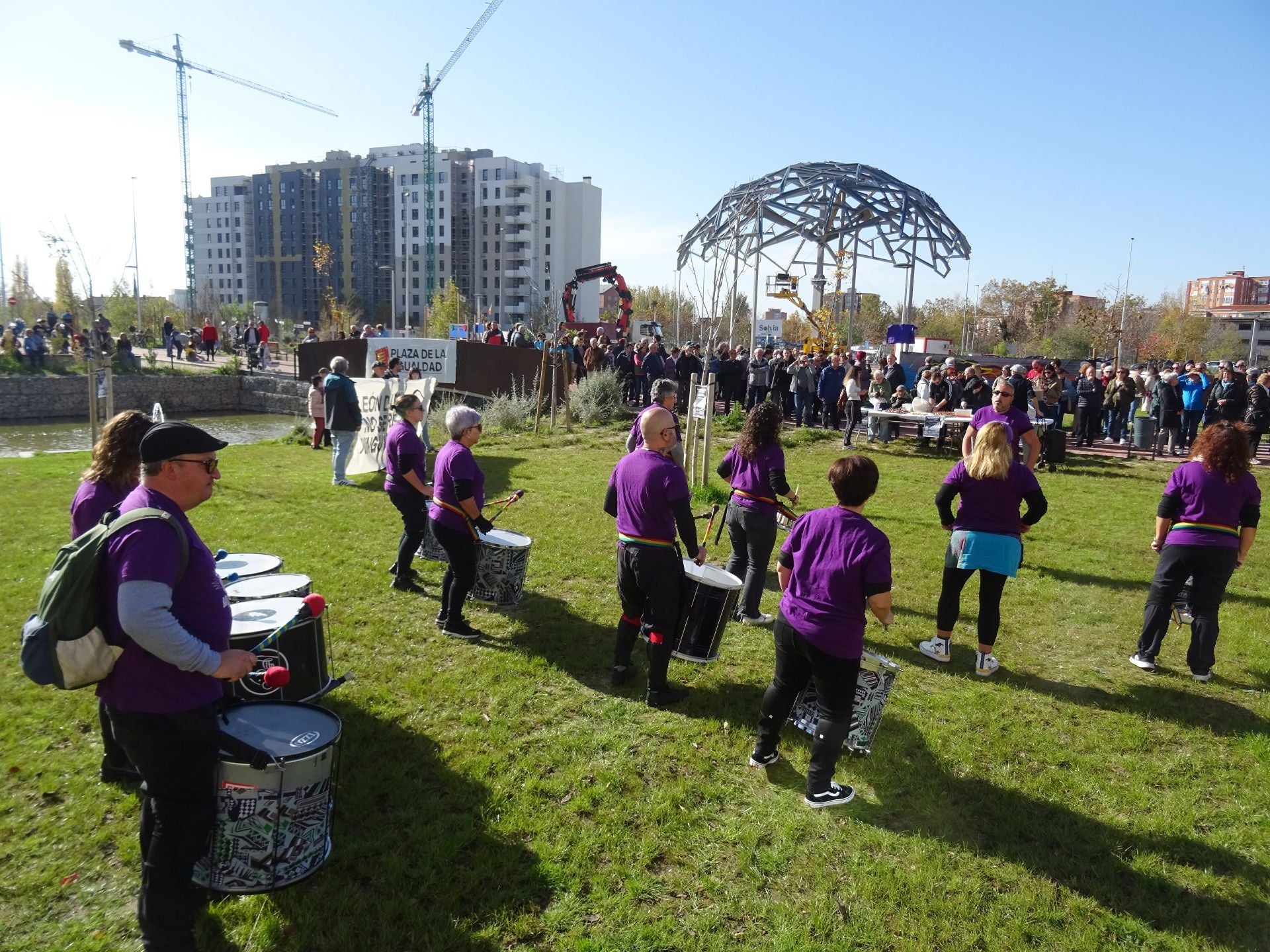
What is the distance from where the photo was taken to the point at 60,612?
271cm

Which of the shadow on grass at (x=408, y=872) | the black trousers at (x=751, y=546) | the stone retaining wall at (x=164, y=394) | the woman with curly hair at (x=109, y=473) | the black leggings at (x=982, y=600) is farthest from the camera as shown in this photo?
the stone retaining wall at (x=164, y=394)

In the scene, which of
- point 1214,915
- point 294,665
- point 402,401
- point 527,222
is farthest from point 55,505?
point 527,222

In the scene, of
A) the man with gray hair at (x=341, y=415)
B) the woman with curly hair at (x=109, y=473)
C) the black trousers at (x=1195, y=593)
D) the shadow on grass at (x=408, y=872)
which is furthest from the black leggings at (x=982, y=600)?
the man with gray hair at (x=341, y=415)

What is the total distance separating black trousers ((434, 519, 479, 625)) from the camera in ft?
20.2

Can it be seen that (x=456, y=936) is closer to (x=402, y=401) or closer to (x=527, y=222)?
(x=402, y=401)

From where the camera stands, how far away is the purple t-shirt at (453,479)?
5996mm

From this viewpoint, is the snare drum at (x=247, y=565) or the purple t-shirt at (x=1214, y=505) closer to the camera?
the snare drum at (x=247, y=565)

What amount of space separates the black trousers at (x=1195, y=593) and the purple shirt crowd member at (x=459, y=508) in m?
5.02

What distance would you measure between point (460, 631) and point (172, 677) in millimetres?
3458

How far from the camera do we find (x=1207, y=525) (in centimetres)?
563

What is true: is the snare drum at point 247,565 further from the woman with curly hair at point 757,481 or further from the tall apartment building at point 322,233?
the tall apartment building at point 322,233

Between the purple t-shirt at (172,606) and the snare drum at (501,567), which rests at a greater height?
the purple t-shirt at (172,606)

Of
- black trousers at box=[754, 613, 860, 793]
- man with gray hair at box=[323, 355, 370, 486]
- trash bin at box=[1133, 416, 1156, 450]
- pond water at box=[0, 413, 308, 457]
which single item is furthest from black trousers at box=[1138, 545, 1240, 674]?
pond water at box=[0, 413, 308, 457]

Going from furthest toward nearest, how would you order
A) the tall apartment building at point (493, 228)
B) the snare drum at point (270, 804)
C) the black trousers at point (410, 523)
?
the tall apartment building at point (493, 228)
the black trousers at point (410, 523)
the snare drum at point (270, 804)
